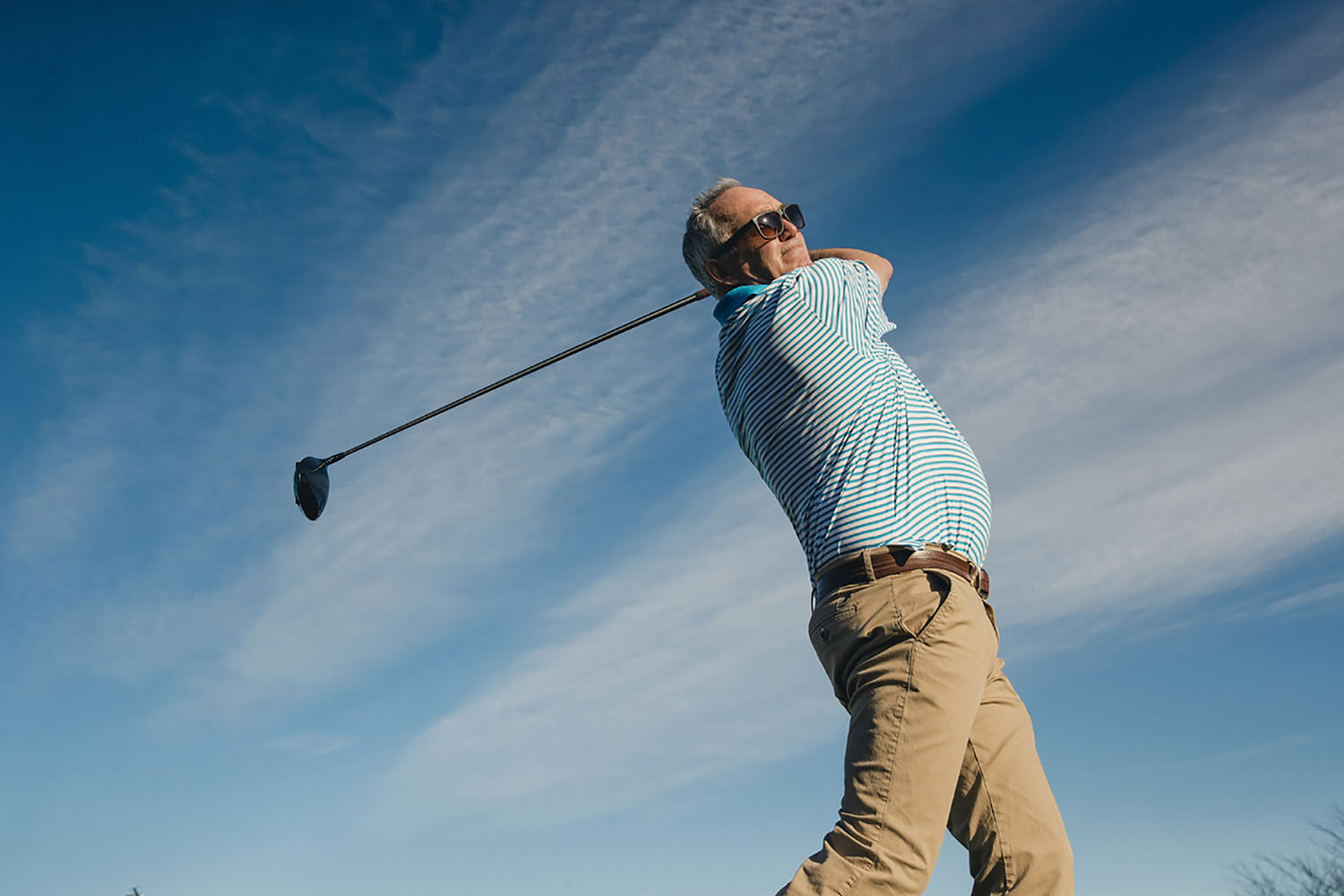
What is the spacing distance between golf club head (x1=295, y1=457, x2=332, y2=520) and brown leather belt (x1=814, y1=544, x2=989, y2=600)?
4277 mm

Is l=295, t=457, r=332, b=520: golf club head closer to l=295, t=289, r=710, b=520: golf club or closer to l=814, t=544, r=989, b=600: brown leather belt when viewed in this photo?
l=295, t=289, r=710, b=520: golf club

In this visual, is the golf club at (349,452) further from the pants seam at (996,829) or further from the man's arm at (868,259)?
the pants seam at (996,829)

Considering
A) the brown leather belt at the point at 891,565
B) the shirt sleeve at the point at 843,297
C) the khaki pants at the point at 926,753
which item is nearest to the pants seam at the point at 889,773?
the khaki pants at the point at 926,753

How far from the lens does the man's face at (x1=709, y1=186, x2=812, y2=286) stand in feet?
12.4

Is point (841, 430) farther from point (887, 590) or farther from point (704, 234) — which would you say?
point (704, 234)

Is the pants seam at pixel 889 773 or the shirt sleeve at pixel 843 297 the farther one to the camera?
the shirt sleeve at pixel 843 297

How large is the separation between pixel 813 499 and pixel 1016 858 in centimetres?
112

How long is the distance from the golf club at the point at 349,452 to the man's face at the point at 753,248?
672 millimetres

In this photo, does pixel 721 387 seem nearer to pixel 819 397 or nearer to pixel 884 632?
pixel 819 397

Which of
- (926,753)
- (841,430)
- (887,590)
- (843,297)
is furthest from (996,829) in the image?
(843,297)

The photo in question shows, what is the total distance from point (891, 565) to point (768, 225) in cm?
143

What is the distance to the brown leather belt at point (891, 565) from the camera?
9.51 ft

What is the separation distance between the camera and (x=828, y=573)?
301 centimetres

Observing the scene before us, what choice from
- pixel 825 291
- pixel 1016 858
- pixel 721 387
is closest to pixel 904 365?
pixel 825 291
